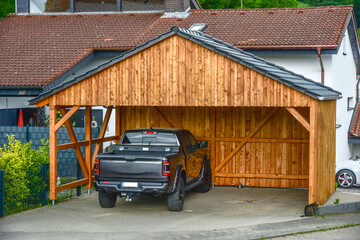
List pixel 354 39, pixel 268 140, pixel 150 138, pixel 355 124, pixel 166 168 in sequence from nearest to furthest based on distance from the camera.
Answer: pixel 166 168 → pixel 150 138 → pixel 268 140 → pixel 354 39 → pixel 355 124

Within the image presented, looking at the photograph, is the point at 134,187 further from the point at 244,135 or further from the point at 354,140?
the point at 354,140

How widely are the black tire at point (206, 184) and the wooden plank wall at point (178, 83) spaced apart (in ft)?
10.7

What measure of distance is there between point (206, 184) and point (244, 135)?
6.41ft

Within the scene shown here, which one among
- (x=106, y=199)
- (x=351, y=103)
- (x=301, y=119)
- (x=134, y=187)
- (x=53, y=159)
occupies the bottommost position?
(x=106, y=199)

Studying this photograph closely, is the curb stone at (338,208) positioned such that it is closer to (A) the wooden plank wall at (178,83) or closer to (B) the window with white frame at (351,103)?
(A) the wooden plank wall at (178,83)

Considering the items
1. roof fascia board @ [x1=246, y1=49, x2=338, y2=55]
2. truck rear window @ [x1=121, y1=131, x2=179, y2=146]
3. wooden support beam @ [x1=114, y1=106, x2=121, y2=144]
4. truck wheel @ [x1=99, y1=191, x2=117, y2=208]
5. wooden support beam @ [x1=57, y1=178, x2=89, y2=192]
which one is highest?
roof fascia board @ [x1=246, y1=49, x2=338, y2=55]

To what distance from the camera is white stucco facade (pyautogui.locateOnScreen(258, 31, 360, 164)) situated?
21016 millimetres

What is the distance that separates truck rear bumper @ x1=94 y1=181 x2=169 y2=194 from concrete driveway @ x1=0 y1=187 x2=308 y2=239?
0.57 metres

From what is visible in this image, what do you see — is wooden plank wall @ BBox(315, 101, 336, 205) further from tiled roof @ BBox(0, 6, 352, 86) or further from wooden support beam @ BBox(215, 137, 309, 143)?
tiled roof @ BBox(0, 6, 352, 86)

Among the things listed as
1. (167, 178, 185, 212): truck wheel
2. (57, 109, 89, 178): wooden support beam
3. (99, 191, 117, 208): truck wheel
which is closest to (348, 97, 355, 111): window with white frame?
(57, 109, 89, 178): wooden support beam

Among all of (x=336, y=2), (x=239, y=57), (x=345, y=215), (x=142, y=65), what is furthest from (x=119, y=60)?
(x=336, y=2)

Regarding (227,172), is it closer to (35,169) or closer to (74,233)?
(35,169)

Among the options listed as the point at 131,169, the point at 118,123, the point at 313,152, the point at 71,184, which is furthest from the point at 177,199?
the point at 118,123

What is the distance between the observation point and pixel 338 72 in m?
22.4
